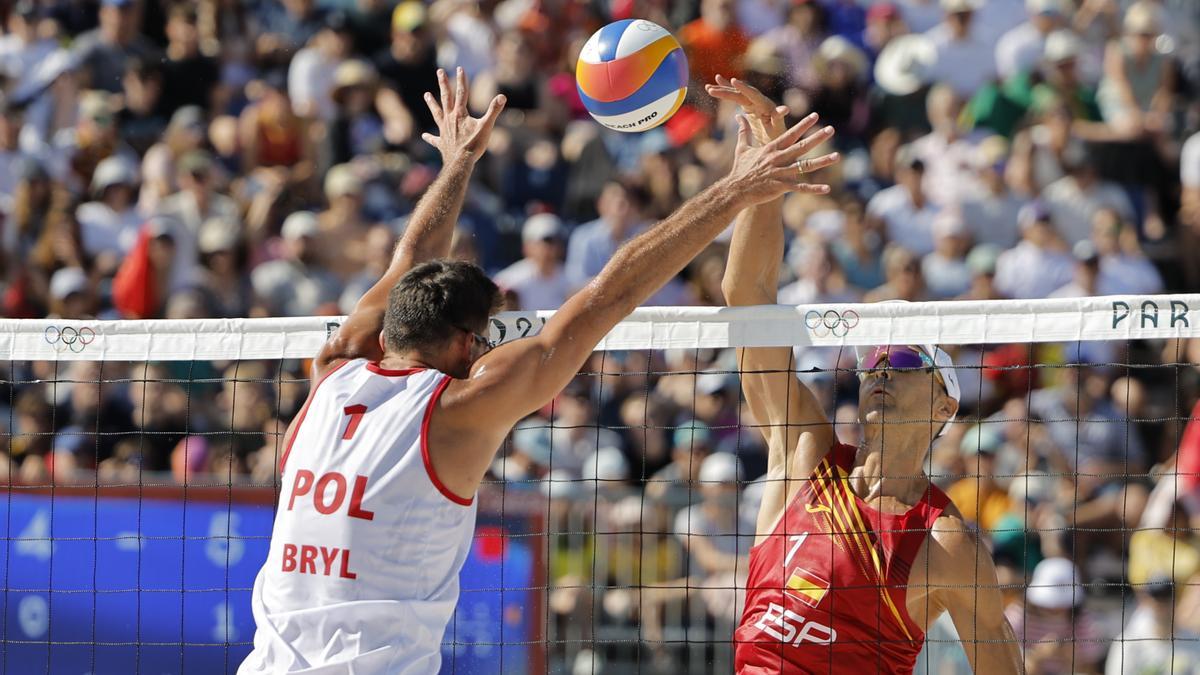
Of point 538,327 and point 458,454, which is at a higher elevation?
point 538,327

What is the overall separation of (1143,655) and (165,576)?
508 centimetres

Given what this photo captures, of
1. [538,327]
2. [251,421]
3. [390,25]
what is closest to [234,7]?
[390,25]

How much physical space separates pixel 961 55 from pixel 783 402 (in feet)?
25.6

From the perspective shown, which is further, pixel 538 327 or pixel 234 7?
pixel 234 7

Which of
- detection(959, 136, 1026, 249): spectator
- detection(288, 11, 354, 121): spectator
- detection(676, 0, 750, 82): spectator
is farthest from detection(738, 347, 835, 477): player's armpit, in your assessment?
detection(288, 11, 354, 121): spectator

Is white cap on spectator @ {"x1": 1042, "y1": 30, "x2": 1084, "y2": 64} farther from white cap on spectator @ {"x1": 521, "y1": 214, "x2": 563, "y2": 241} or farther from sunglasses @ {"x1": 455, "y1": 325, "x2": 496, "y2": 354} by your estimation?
sunglasses @ {"x1": 455, "y1": 325, "x2": 496, "y2": 354}

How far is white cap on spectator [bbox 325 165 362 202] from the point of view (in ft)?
38.8

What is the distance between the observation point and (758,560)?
17.3 feet

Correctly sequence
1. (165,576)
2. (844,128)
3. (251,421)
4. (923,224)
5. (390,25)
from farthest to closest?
(390,25)
(844,128)
(923,224)
(251,421)
(165,576)

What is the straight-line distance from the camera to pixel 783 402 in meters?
5.40

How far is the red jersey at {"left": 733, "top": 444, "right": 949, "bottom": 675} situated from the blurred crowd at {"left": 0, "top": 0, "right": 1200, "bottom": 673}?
326 cm

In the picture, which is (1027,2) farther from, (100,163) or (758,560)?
(758,560)

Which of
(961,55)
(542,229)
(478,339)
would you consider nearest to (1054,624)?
(542,229)

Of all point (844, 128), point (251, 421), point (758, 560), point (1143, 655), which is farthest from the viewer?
point (844, 128)
